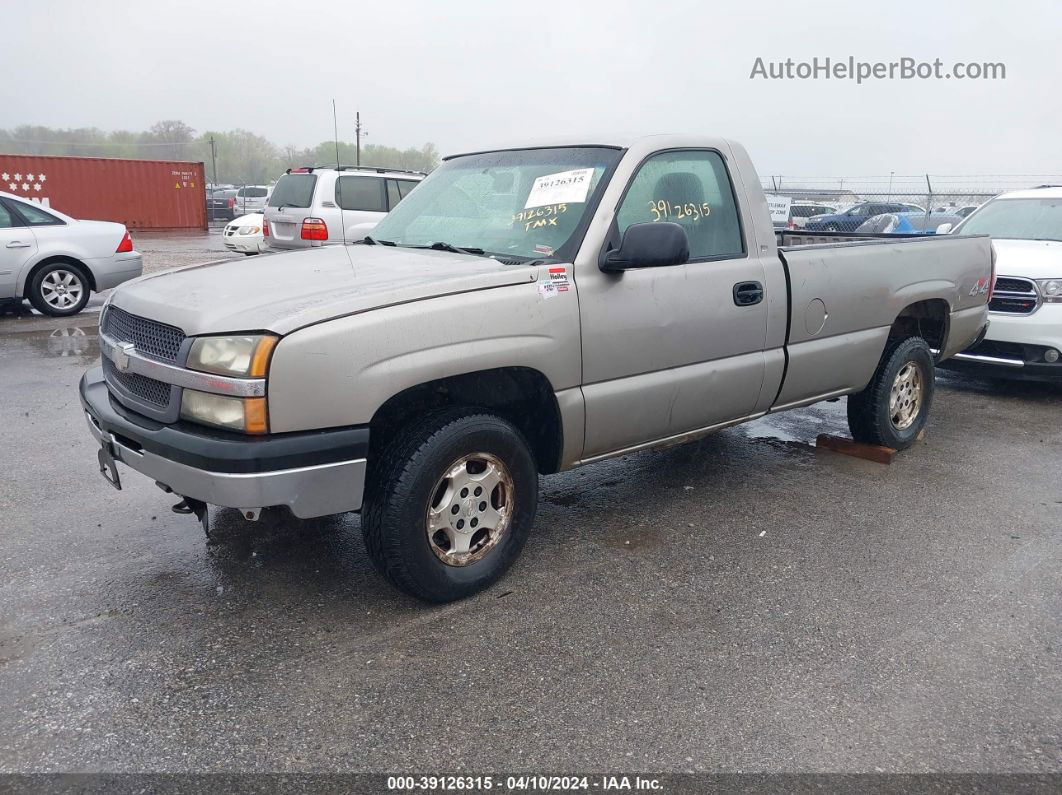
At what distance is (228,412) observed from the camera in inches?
114

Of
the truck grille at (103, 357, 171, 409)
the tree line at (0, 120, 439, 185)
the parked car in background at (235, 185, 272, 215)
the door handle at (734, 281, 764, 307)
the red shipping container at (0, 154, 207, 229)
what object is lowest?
the truck grille at (103, 357, 171, 409)

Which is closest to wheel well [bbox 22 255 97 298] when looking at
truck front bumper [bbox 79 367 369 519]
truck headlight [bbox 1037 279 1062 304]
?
truck front bumper [bbox 79 367 369 519]

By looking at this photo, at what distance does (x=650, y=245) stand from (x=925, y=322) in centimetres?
319

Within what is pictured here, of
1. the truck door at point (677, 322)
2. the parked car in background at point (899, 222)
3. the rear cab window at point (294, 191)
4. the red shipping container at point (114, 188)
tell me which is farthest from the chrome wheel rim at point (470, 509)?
the red shipping container at point (114, 188)

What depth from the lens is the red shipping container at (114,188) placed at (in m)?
26.6

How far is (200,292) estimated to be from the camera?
3.36 m

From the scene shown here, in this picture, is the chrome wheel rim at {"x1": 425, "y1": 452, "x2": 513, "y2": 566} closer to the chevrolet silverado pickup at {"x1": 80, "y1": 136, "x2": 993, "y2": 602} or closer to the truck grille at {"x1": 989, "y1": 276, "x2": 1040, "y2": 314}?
the chevrolet silverado pickup at {"x1": 80, "y1": 136, "x2": 993, "y2": 602}

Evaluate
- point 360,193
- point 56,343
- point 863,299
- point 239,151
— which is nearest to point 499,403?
point 863,299

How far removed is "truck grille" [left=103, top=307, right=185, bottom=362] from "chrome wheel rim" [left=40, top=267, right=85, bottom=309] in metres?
7.82

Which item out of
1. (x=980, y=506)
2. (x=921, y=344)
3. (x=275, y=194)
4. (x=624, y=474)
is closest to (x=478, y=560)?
(x=624, y=474)

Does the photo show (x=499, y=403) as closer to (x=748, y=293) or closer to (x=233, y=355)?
(x=233, y=355)

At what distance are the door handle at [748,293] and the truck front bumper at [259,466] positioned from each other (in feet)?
6.88

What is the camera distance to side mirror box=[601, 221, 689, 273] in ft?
11.6

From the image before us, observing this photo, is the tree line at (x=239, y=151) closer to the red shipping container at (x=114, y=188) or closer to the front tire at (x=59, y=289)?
the red shipping container at (x=114, y=188)
